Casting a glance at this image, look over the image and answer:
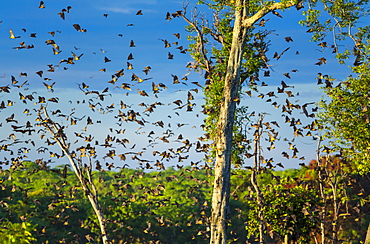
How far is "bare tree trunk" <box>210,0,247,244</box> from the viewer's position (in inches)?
388

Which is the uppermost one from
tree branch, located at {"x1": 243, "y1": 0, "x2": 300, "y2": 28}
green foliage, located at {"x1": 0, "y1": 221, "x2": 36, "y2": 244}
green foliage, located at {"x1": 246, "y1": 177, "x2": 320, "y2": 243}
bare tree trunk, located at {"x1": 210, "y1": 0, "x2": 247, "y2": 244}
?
tree branch, located at {"x1": 243, "y1": 0, "x2": 300, "y2": 28}

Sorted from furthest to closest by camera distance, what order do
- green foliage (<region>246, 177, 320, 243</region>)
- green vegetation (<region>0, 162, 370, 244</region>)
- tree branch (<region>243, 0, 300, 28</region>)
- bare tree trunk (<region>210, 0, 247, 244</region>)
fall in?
1. green vegetation (<region>0, 162, 370, 244</region>)
2. green foliage (<region>246, 177, 320, 243</region>)
3. tree branch (<region>243, 0, 300, 28</region>)
4. bare tree trunk (<region>210, 0, 247, 244</region>)

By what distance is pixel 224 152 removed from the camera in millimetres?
9992

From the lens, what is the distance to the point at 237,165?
1427cm

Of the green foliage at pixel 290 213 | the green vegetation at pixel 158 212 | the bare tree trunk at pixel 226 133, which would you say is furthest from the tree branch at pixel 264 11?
the green foliage at pixel 290 213

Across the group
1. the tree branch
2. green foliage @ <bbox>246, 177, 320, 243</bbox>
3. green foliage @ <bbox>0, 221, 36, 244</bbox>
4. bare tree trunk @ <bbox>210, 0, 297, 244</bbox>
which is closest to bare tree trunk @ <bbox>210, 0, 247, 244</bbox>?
bare tree trunk @ <bbox>210, 0, 297, 244</bbox>

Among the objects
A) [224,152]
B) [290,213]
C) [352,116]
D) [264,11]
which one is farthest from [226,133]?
[352,116]

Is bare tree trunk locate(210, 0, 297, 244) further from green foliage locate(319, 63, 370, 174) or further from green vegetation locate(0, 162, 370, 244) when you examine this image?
green foliage locate(319, 63, 370, 174)

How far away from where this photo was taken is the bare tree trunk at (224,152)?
984cm

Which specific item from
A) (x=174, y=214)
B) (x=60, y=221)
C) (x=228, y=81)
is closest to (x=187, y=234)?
(x=174, y=214)

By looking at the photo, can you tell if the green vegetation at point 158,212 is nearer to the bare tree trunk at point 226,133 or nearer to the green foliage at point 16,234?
the green foliage at point 16,234

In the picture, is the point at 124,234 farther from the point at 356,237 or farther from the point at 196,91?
the point at 356,237

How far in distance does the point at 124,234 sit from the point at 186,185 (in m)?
5.05

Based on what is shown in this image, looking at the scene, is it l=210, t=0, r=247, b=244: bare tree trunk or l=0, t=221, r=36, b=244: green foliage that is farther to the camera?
l=0, t=221, r=36, b=244: green foliage
